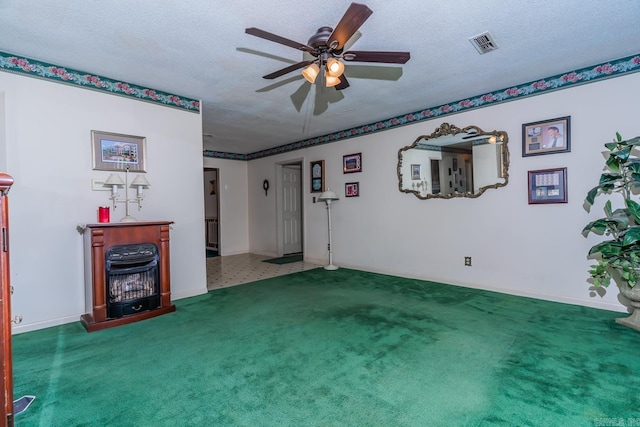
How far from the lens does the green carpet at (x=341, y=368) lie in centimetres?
168

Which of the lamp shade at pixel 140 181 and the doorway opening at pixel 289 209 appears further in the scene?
the doorway opening at pixel 289 209

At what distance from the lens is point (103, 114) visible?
131 inches

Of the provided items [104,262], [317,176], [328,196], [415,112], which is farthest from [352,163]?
[104,262]

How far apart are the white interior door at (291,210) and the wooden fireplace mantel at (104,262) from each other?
3826 mm

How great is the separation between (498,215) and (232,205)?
18.1 feet

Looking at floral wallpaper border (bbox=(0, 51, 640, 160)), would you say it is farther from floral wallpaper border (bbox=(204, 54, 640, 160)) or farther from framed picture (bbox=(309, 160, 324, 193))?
framed picture (bbox=(309, 160, 324, 193))

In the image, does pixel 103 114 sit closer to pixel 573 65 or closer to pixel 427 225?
pixel 427 225

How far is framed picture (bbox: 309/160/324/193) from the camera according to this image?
6004 millimetres

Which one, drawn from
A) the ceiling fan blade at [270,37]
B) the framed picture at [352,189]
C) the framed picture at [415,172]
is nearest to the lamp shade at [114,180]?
the ceiling fan blade at [270,37]

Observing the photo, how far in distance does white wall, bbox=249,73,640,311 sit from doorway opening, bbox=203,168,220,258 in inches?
107

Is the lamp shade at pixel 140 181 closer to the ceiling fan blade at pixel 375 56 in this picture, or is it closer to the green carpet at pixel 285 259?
the ceiling fan blade at pixel 375 56

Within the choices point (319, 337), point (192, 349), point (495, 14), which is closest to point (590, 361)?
point (319, 337)

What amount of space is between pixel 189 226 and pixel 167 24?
2.32 metres

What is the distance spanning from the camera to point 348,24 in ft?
6.27
